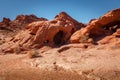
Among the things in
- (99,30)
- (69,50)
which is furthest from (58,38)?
(69,50)

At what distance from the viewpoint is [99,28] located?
23438 millimetres

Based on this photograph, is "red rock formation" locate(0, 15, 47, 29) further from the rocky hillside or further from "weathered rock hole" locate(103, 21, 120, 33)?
"weathered rock hole" locate(103, 21, 120, 33)

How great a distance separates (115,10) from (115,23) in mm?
1975

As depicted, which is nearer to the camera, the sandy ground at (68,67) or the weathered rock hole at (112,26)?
the sandy ground at (68,67)

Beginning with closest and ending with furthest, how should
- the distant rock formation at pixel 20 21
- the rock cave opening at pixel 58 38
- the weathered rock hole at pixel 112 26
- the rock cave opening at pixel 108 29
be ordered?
1. the rock cave opening at pixel 108 29
2. the weathered rock hole at pixel 112 26
3. the rock cave opening at pixel 58 38
4. the distant rock formation at pixel 20 21

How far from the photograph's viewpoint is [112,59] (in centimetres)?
1527

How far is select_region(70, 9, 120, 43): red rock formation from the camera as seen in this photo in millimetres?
22520

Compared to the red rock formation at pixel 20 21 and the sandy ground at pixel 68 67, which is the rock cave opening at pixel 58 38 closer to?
the sandy ground at pixel 68 67

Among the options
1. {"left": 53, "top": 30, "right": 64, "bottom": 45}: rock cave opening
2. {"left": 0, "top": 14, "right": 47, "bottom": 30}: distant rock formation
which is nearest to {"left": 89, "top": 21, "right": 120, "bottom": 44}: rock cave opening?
{"left": 53, "top": 30, "right": 64, "bottom": 45}: rock cave opening

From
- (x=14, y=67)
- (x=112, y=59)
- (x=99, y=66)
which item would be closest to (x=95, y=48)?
(x=112, y=59)

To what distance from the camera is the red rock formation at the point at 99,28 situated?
2252cm

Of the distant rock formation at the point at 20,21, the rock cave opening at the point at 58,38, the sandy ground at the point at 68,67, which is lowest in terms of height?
the sandy ground at the point at 68,67

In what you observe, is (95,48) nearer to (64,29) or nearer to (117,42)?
(117,42)

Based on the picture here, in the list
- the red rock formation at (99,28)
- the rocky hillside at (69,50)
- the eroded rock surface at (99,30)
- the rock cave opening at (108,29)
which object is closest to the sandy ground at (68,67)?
the rocky hillside at (69,50)
